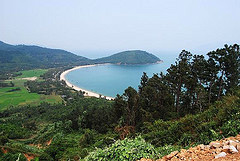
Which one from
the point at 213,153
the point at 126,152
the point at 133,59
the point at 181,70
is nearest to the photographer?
the point at 213,153

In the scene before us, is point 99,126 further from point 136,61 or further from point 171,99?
point 136,61

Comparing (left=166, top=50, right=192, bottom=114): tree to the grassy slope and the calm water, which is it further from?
the grassy slope

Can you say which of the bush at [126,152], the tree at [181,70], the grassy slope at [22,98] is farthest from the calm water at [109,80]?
Result: the bush at [126,152]

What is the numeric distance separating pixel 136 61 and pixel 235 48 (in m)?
128

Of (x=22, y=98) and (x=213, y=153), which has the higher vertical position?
(x=213, y=153)

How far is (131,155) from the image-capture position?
2615 millimetres

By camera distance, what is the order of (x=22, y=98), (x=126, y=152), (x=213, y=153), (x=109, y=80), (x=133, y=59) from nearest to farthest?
(x=213, y=153) < (x=126, y=152) < (x=22, y=98) < (x=109, y=80) < (x=133, y=59)

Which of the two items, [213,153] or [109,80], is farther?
[109,80]

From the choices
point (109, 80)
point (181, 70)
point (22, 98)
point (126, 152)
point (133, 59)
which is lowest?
point (22, 98)

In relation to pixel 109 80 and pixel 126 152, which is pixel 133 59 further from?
pixel 126 152

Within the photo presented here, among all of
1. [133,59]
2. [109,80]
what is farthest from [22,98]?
[133,59]

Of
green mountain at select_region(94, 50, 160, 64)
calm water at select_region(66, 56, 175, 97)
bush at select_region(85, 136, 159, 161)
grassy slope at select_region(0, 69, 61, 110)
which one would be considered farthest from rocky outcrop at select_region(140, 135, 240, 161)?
green mountain at select_region(94, 50, 160, 64)

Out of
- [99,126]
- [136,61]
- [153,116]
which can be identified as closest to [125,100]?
[153,116]

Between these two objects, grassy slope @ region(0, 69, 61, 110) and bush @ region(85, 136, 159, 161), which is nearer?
bush @ region(85, 136, 159, 161)
